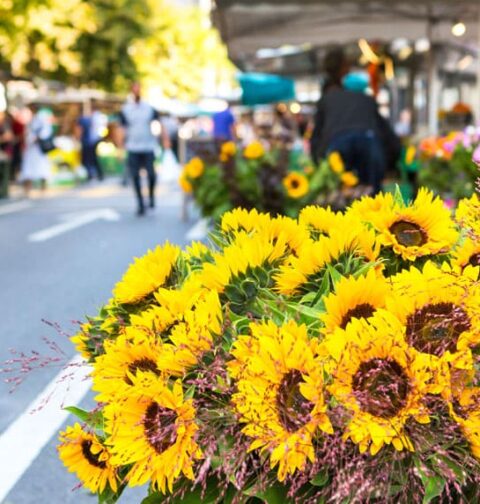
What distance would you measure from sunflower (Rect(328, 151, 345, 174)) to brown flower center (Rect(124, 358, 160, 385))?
→ 285 inches

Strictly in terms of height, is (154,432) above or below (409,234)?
below

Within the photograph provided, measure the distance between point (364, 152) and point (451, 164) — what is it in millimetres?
838

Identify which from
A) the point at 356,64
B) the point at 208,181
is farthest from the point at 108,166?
the point at 208,181

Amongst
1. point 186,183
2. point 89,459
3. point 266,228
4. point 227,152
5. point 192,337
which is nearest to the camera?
point 192,337

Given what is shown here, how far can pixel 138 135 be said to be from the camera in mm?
15422

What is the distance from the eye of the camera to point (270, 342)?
1658 mm

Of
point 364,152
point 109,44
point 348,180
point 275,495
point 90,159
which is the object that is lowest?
point 90,159

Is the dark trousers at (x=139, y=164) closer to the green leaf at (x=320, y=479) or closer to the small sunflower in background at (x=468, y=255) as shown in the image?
the small sunflower in background at (x=468, y=255)

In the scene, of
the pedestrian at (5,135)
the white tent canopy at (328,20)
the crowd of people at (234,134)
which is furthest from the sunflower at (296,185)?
the pedestrian at (5,135)

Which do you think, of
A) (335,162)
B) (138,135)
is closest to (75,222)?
(138,135)

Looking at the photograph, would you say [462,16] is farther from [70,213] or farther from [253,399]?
[253,399]

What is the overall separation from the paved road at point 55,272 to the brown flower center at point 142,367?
19cm

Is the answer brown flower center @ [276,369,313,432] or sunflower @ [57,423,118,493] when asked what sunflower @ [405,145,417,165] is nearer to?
sunflower @ [57,423,118,493]

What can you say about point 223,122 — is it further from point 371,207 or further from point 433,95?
point 371,207
